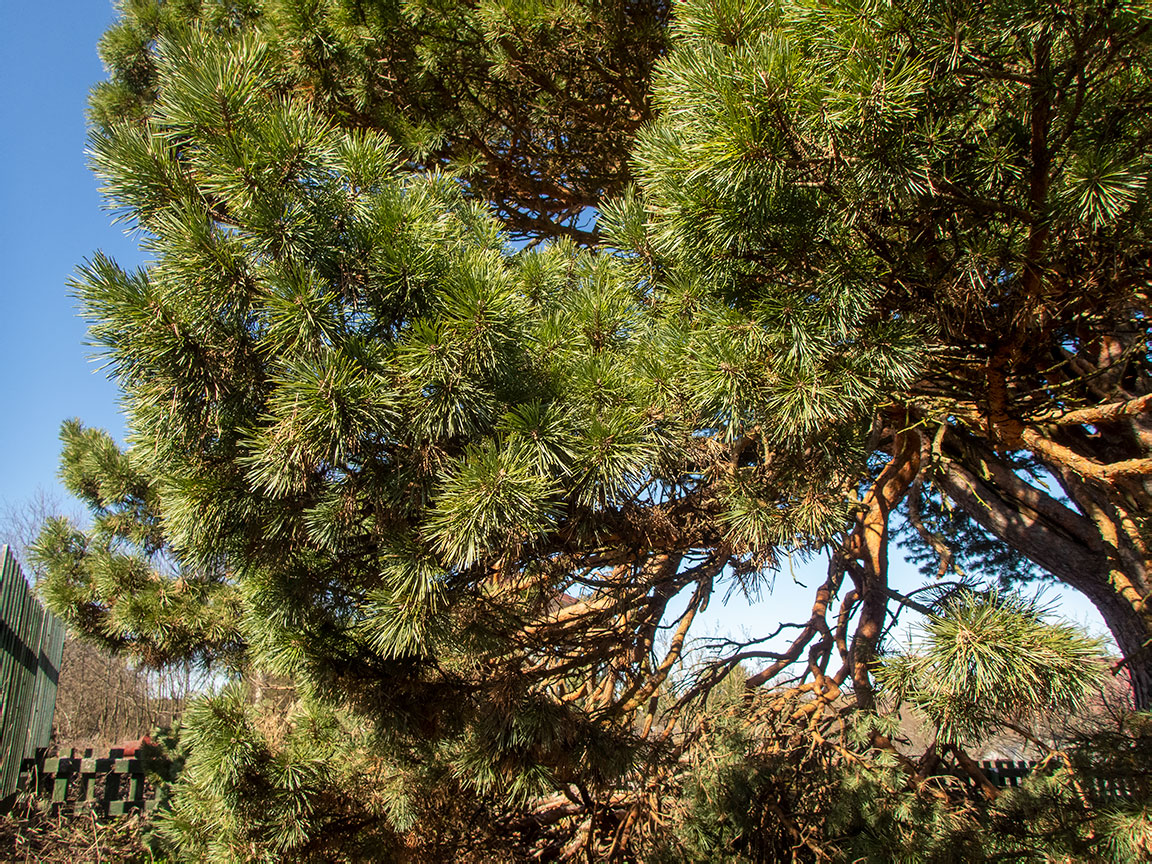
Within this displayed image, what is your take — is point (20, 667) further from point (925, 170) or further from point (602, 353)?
point (925, 170)

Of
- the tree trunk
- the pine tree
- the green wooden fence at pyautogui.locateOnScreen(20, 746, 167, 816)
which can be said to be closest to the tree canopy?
the pine tree

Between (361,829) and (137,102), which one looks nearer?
(361,829)

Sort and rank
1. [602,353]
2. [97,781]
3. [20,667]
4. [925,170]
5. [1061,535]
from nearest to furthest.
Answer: [925,170], [602,353], [1061,535], [20,667], [97,781]

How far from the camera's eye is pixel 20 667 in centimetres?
502

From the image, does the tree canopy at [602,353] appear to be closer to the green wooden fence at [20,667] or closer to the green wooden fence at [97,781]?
the green wooden fence at [20,667]

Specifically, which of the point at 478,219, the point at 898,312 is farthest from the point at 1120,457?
the point at 478,219

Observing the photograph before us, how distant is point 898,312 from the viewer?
196cm

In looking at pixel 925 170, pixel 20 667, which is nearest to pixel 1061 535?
pixel 925 170

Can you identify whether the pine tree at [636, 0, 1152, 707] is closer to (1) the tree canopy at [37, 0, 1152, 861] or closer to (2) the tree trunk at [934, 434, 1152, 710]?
(1) the tree canopy at [37, 0, 1152, 861]

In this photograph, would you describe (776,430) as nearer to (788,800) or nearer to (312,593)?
(312,593)

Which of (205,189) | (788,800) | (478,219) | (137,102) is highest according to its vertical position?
(137,102)

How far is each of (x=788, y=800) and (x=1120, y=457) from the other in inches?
104

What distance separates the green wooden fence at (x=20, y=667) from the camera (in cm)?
465

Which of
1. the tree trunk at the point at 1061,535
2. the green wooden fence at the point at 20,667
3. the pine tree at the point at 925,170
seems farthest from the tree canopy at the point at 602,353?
the green wooden fence at the point at 20,667
